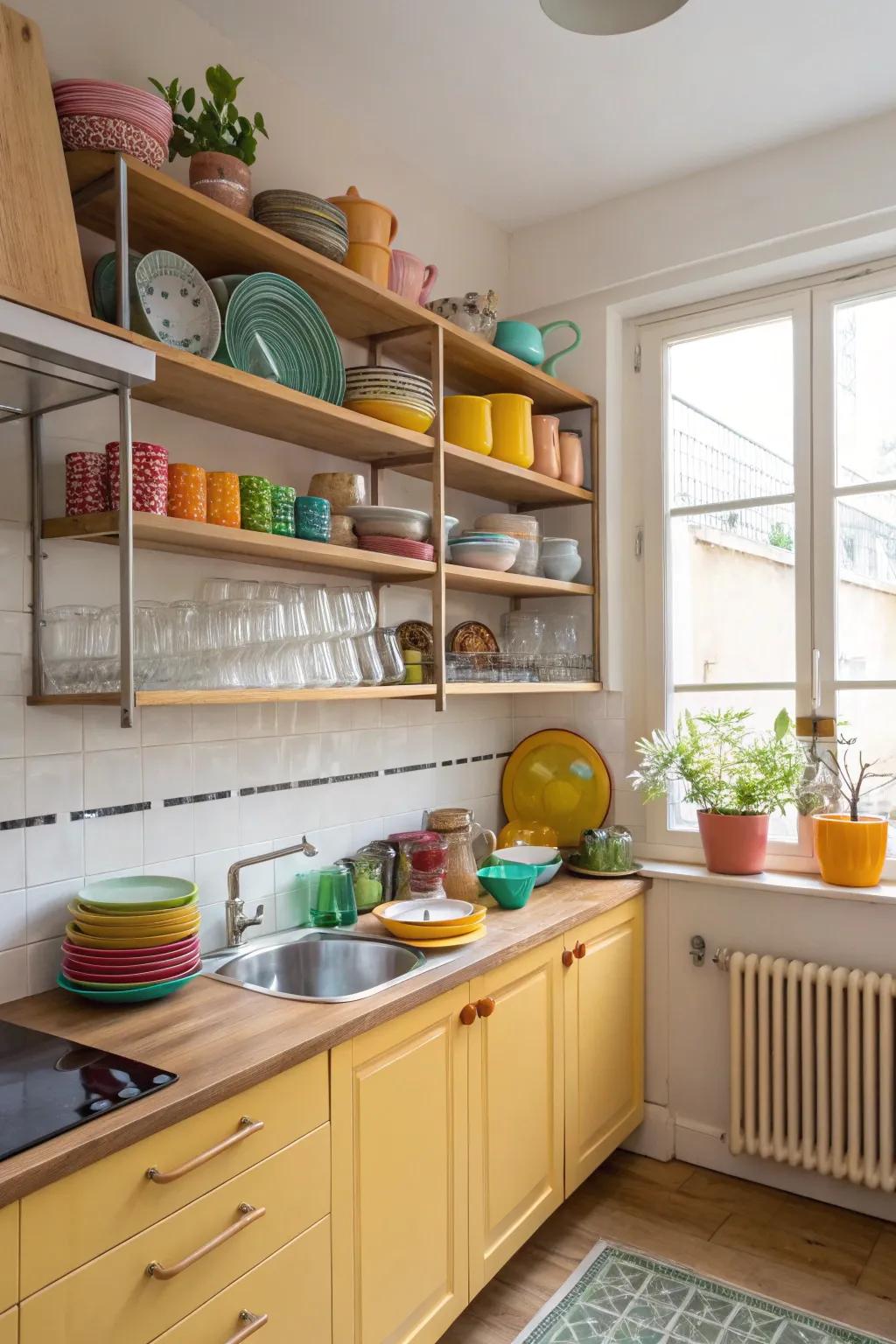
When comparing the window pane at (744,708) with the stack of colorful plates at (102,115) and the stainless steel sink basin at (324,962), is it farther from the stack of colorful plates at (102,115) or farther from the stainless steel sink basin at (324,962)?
the stack of colorful plates at (102,115)

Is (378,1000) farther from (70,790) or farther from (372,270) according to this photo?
(372,270)

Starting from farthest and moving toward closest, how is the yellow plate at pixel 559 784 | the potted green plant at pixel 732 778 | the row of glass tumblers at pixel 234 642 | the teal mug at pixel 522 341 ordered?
the yellow plate at pixel 559 784
the teal mug at pixel 522 341
the potted green plant at pixel 732 778
the row of glass tumblers at pixel 234 642

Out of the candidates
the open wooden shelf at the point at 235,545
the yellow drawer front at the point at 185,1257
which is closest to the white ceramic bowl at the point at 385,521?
the open wooden shelf at the point at 235,545

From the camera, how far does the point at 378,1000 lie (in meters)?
1.73

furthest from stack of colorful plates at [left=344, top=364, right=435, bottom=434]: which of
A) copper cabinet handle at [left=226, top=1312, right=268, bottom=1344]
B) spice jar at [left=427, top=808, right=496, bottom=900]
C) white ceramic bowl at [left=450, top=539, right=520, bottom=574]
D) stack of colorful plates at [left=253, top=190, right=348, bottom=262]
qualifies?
copper cabinet handle at [left=226, top=1312, right=268, bottom=1344]

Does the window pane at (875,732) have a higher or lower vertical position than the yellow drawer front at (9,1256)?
higher

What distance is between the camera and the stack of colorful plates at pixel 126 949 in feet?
5.38

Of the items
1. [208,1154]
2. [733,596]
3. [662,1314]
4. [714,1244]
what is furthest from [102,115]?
[714,1244]

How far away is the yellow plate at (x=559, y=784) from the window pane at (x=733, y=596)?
0.39m

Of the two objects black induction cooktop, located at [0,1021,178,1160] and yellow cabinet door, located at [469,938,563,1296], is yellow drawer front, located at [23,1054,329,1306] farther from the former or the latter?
yellow cabinet door, located at [469,938,563,1296]

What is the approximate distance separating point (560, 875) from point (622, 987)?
1.17 ft

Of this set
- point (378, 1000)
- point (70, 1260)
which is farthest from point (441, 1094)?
point (70, 1260)

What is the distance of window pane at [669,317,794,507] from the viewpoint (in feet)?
9.23

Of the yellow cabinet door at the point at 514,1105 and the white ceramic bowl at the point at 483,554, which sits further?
the white ceramic bowl at the point at 483,554
